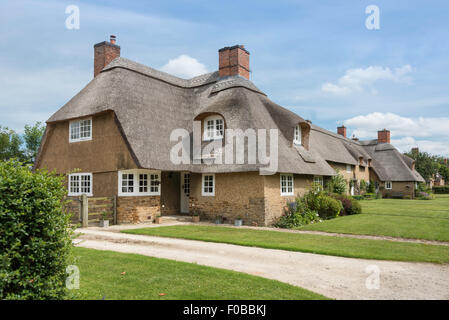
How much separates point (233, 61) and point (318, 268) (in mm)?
15266

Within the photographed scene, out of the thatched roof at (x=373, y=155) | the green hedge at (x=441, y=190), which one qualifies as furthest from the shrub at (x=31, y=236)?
the green hedge at (x=441, y=190)

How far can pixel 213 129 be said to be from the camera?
56.0 ft

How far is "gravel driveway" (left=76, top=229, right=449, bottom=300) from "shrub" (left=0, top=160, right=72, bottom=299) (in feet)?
2.00

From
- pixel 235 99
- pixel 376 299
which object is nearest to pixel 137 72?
pixel 235 99

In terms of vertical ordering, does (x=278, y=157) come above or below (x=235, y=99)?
below

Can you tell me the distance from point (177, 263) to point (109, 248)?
3.07m

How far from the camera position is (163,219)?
1603 cm

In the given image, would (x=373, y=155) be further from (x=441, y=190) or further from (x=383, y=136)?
(x=441, y=190)

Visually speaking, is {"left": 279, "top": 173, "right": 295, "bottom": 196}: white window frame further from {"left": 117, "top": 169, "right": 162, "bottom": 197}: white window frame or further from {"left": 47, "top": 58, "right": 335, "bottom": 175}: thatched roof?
{"left": 117, "top": 169, "right": 162, "bottom": 197}: white window frame

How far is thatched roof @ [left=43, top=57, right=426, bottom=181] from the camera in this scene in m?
15.3

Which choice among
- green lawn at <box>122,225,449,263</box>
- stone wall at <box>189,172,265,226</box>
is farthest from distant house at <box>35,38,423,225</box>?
green lawn at <box>122,225,449,263</box>
